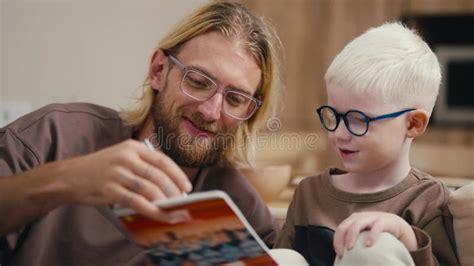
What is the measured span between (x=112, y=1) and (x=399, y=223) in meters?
4.17

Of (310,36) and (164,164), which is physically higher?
(164,164)

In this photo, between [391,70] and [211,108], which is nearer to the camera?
[391,70]

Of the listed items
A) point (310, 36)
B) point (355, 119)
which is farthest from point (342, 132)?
point (310, 36)

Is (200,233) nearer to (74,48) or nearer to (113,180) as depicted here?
(113,180)

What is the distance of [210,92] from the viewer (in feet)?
4.67

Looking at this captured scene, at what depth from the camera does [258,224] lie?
1.43 m

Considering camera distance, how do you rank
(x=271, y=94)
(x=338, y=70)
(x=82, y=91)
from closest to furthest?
(x=338, y=70) → (x=271, y=94) → (x=82, y=91)

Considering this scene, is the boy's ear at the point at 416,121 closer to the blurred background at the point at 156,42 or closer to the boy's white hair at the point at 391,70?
the boy's white hair at the point at 391,70

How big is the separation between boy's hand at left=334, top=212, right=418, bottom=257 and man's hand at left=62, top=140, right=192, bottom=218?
0.26 metres

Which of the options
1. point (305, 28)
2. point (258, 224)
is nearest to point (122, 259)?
point (258, 224)

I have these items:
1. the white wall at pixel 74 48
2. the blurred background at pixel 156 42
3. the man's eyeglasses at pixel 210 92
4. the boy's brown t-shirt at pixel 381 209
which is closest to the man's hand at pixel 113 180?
A: the boy's brown t-shirt at pixel 381 209

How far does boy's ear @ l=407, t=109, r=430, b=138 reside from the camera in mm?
1143

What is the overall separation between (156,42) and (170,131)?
3.74m

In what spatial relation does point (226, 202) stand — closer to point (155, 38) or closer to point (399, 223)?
point (399, 223)
